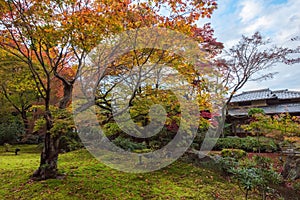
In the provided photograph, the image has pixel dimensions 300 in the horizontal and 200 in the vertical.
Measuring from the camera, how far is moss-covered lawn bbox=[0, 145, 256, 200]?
4.14 meters

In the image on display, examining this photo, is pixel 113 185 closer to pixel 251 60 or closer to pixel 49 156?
pixel 49 156

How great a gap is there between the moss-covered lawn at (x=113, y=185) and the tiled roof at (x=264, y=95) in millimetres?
10919

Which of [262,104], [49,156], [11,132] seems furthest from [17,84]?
[262,104]

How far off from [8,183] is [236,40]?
11282mm

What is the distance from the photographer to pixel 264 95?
15406mm

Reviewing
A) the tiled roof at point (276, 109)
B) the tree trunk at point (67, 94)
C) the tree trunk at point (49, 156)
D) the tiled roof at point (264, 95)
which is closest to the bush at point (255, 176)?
the tree trunk at point (49, 156)

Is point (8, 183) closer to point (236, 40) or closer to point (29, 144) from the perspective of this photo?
point (29, 144)

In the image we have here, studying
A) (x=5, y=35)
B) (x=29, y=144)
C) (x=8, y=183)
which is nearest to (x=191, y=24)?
(x=5, y=35)

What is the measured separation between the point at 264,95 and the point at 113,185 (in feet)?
47.4

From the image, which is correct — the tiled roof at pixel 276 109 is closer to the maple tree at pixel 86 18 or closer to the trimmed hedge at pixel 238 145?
the trimmed hedge at pixel 238 145

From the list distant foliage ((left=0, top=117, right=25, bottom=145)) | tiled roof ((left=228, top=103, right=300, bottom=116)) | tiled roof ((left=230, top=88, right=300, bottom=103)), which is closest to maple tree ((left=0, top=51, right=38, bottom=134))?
distant foliage ((left=0, top=117, right=25, bottom=145))

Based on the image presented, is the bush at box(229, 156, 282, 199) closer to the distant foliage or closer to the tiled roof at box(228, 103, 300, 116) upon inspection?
the tiled roof at box(228, 103, 300, 116)

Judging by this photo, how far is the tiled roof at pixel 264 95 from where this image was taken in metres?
14.8

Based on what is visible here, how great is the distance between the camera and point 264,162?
4473 mm
